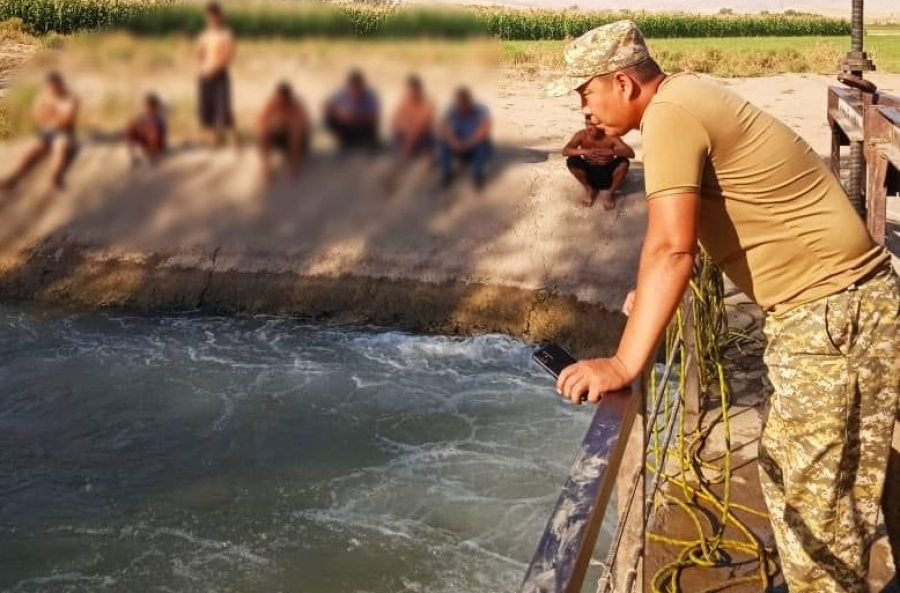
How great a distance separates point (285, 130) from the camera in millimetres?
16203

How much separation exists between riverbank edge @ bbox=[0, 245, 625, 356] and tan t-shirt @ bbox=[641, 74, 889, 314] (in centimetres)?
774

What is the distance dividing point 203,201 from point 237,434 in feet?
18.8

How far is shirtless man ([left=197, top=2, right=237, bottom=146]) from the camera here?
52.1ft

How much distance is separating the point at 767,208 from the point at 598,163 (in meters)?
9.16

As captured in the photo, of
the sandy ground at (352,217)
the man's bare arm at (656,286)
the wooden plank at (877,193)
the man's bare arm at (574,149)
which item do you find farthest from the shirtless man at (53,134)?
the man's bare arm at (656,286)

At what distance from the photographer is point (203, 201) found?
13477 mm

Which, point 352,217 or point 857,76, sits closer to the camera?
point 857,76

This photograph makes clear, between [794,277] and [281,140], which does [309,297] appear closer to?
[281,140]

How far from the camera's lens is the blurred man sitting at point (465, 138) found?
1319 centimetres

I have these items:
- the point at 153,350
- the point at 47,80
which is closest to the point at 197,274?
the point at 153,350

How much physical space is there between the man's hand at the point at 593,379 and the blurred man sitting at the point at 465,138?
1096 centimetres

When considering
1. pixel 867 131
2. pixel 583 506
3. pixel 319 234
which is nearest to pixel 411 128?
pixel 319 234

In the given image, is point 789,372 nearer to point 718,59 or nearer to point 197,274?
point 197,274

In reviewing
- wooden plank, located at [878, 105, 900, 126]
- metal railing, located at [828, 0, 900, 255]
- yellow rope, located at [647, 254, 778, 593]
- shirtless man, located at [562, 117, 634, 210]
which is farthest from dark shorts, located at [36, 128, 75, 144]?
wooden plank, located at [878, 105, 900, 126]
